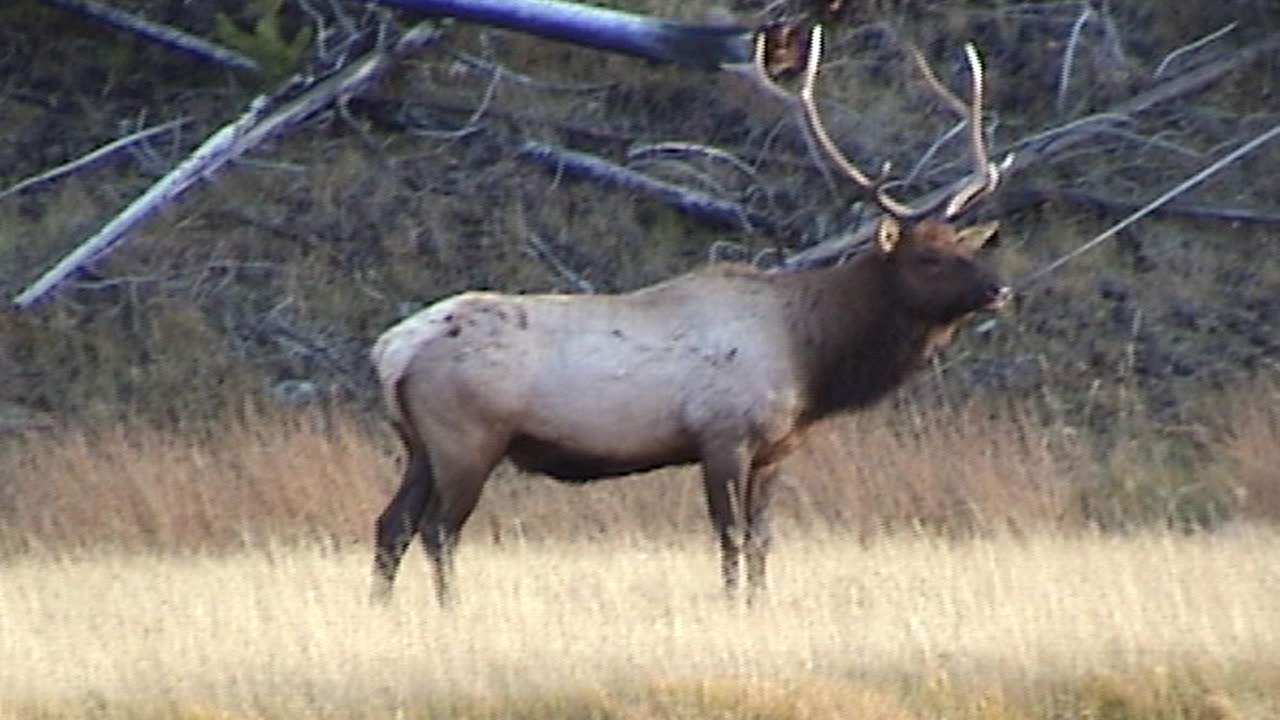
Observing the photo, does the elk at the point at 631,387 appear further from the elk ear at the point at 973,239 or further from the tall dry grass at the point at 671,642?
the tall dry grass at the point at 671,642

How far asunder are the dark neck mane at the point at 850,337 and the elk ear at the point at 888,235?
0.06 meters

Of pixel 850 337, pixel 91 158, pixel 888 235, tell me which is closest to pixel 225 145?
pixel 91 158

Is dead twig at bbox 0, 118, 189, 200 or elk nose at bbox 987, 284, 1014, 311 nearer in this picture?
elk nose at bbox 987, 284, 1014, 311

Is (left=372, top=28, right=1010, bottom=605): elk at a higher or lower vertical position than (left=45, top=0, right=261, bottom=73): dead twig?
lower

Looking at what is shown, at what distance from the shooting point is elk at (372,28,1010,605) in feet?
37.6

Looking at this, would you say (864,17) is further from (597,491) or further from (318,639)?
(318,639)

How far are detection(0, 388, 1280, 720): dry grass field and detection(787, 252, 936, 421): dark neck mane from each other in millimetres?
700


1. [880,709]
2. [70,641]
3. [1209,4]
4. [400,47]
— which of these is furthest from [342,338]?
[880,709]

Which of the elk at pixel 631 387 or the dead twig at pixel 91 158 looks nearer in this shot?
the elk at pixel 631 387

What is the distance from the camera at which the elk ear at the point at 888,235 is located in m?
12.3

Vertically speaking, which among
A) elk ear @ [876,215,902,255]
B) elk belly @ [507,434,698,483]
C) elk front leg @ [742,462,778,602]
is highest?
elk ear @ [876,215,902,255]

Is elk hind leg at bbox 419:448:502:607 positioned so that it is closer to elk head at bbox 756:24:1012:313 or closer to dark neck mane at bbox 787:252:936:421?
dark neck mane at bbox 787:252:936:421

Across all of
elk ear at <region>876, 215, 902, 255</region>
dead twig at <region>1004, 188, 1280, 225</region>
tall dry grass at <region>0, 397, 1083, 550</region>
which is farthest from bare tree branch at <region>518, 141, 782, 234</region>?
elk ear at <region>876, 215, 902, 255</region>

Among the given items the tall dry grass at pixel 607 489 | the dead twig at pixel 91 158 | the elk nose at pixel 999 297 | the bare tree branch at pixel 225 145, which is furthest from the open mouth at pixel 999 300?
the dead twig at pixel 91 158
